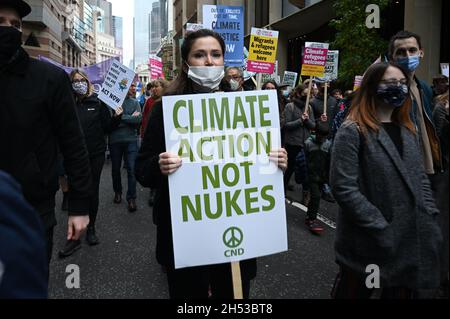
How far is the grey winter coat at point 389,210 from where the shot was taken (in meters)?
2.21

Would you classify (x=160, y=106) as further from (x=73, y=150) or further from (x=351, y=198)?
(x=351, y=198)

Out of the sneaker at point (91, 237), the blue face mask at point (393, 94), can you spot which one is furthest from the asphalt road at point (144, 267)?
the blue face mask at point (393, 94)

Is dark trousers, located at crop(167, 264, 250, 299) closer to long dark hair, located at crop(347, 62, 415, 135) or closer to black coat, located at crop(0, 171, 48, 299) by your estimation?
long dark hair, located at crop(347, 62, 415, 135)

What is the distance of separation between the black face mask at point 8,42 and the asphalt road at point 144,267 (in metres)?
2.17

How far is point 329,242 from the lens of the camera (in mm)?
4945

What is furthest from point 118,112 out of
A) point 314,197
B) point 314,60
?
point 314,60

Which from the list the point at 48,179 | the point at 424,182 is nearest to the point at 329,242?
the point at 424,182

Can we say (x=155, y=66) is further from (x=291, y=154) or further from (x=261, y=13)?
(x=261, y=13)

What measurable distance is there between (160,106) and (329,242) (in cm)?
333

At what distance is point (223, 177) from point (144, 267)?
244 cm

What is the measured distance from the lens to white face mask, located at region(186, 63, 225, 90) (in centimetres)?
229

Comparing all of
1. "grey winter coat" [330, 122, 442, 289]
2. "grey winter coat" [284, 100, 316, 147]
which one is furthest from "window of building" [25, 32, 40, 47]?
"grey winter coat" [284, 100, 316, 147]

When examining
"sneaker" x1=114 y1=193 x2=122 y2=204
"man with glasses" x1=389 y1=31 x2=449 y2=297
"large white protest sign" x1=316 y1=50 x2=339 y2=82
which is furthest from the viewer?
"large white protest sign" x1=316 y1=50 x2=339 y2=82

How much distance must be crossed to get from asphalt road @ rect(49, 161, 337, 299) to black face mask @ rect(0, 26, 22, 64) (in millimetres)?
2166
